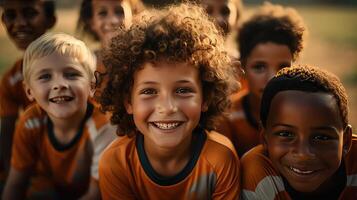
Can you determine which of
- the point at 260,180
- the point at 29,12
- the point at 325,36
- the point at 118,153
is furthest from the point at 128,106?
the point at 325,36

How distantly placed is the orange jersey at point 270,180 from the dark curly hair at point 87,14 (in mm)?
2054

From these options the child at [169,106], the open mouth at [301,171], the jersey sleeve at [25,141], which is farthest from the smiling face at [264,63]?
the jersey sleeve at [25,141]

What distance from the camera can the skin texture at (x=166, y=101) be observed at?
2.42m

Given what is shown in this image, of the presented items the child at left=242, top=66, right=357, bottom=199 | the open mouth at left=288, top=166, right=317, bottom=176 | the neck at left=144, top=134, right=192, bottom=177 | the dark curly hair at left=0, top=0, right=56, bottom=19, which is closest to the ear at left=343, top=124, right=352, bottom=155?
the child at left=242, top=66, right=357, bottom=199

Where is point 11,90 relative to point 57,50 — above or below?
below

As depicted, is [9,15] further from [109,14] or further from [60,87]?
[60,87]

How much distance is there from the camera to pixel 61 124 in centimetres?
308

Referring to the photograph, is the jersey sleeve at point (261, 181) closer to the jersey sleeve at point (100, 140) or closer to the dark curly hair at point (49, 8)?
the jersey sleeve at point (100, 140)

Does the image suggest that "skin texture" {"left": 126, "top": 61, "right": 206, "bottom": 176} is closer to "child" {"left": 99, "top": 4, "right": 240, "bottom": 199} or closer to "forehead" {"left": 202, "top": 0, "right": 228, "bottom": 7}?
"child" {"left": 99, "top": 4, "right": 240, "bottom": 199}

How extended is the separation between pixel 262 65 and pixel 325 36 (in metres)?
9.68

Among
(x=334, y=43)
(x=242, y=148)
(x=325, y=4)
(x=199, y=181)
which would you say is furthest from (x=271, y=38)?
(x=325, y=4)

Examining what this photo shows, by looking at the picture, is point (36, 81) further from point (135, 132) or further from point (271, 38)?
point (271, 38)

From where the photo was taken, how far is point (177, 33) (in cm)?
252

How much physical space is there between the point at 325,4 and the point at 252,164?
17928mm
